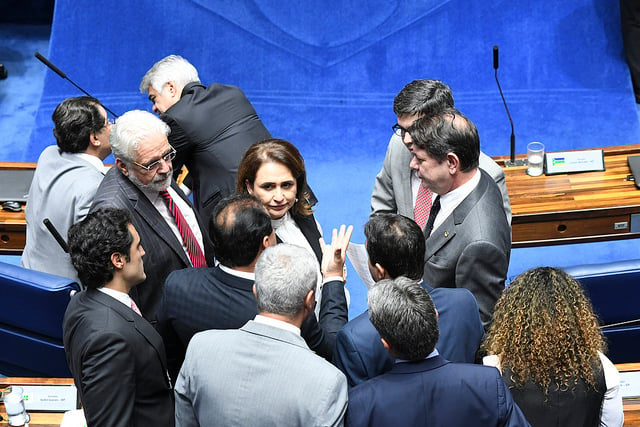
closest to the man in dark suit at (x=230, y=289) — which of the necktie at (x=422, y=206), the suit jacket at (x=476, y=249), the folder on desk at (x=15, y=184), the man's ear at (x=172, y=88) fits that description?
the suit jacket at (x=476, y=249)

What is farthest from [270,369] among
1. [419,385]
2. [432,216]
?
[432,216]

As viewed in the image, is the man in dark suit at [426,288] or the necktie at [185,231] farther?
the necktie at [185,231]

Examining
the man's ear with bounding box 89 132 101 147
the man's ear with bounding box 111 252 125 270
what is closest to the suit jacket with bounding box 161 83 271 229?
the man's ear with bounding box 89 132 101 147

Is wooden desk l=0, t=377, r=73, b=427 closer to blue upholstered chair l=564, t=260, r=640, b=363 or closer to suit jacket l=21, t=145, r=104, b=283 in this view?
suit jacket l=21, t=145, r=104, b=283

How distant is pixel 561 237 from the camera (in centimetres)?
426

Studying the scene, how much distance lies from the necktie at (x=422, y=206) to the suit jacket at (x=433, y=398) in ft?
3.81

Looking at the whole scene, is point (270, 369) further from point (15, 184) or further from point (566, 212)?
point (15, 184)

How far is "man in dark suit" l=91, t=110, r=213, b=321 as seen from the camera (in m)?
3.06

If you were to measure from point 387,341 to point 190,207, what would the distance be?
1431 mm

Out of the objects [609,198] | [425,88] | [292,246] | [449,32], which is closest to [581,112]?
[449,32]

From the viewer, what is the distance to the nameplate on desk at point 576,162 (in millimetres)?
4434

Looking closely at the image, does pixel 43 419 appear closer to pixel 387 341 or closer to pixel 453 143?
pixel 387 341

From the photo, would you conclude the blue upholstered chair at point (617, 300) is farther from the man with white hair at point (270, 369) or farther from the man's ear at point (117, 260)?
the man's ear at point (117, 260)

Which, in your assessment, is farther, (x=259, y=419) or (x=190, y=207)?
(x=190, y=207)
